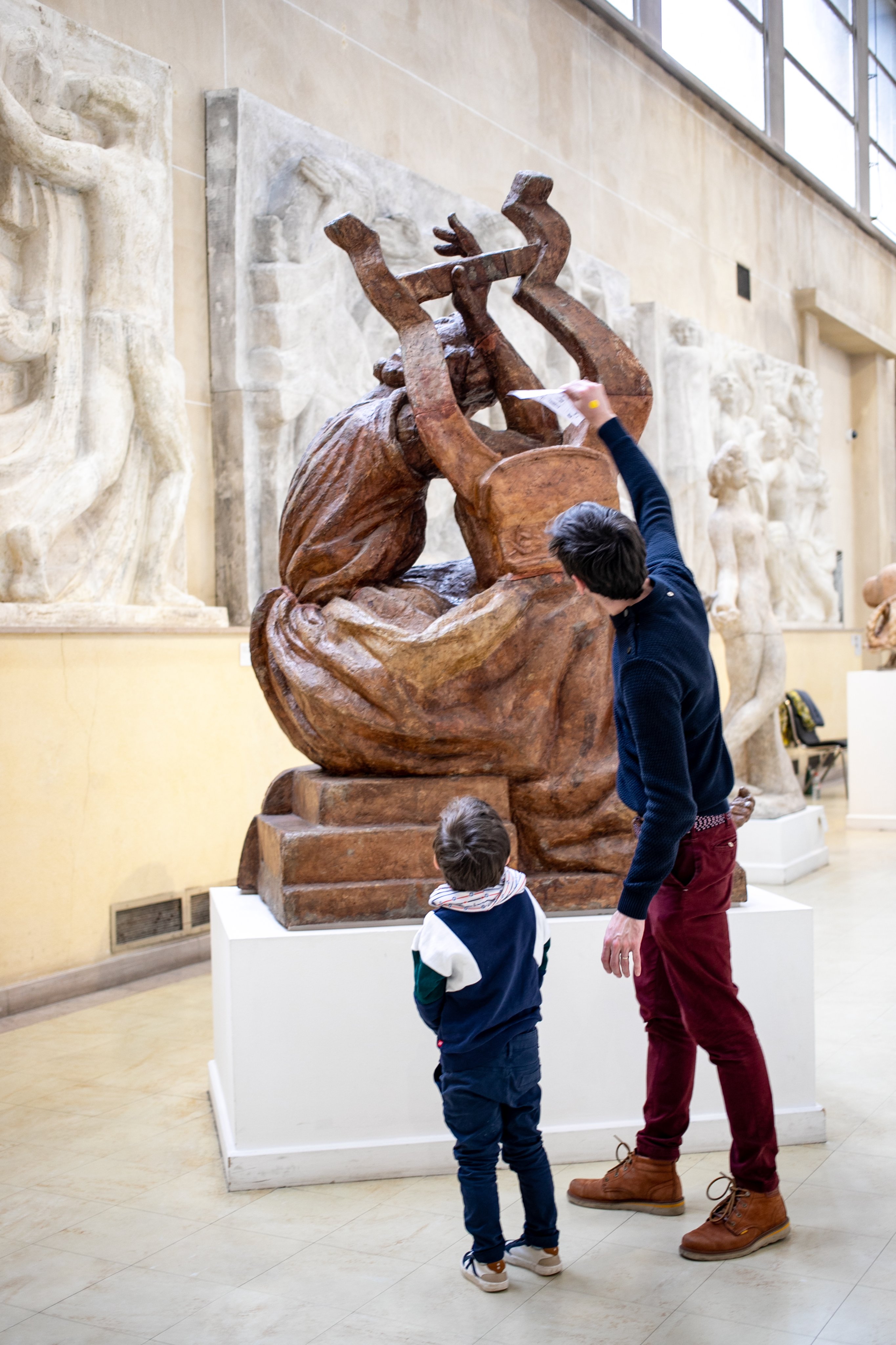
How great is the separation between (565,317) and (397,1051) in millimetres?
2151

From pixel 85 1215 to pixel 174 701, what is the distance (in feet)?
11.1

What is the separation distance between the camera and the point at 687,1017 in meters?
2.82

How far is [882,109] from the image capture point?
1786 cm

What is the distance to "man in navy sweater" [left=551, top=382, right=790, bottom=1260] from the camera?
8.46 ft

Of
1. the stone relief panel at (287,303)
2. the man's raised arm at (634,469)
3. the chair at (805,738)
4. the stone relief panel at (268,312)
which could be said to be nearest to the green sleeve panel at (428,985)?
the man's raised arm at (634,469)

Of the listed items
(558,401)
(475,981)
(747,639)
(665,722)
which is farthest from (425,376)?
(747,639)

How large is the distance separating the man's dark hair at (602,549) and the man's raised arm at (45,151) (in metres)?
4.40

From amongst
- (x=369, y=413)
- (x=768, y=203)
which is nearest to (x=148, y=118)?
(x=369, y=413)

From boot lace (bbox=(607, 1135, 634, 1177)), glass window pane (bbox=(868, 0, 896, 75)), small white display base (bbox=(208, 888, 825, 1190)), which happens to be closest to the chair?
small white display base (bbox=(208, 888, 825, 1190))

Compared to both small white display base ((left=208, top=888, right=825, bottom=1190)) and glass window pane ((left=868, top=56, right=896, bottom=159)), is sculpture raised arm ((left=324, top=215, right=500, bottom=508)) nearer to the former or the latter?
small white display base ((left=208, top=888, right=825, bottom=1190))

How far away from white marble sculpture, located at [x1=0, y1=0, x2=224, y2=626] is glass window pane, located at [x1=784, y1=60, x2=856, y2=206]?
1076 centimetres

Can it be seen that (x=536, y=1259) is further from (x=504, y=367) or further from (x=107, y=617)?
(x=107, y=617)

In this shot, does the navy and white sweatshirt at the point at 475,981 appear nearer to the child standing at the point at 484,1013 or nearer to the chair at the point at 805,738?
the child standing at the point at 484,1013

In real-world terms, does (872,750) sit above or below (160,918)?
above
